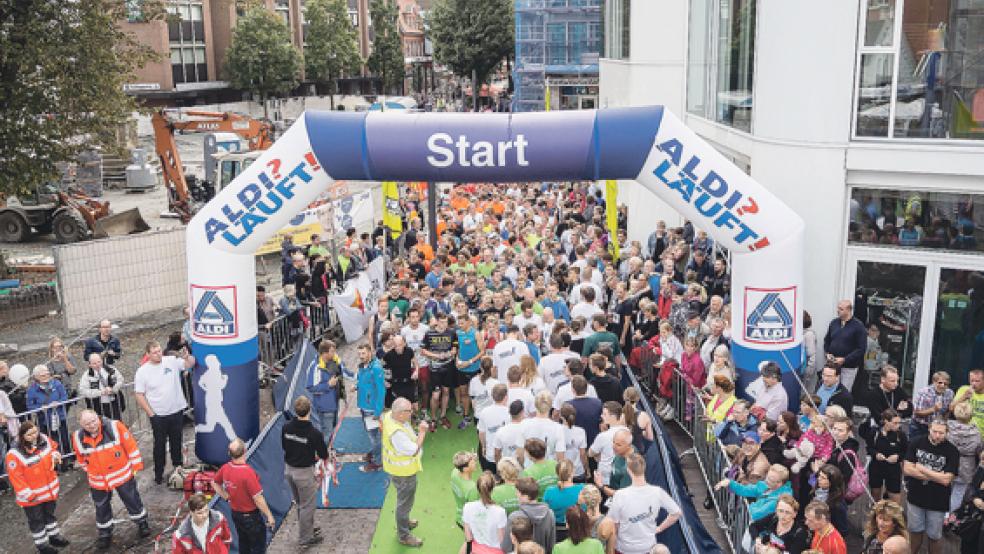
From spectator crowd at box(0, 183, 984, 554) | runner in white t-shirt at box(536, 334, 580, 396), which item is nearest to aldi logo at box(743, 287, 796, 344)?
spectator crowd at box(0, 183, 984, 554)

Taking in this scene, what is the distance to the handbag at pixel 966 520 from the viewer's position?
7.45m

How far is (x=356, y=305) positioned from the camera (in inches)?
604

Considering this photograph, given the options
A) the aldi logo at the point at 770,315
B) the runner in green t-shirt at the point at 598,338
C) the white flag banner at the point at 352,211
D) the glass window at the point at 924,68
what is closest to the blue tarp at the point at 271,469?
the runner in green t-shirt at the point at 598,338

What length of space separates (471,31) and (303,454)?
5421 cm

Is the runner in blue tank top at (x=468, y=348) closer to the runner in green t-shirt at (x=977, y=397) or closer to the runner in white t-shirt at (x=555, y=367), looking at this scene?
the runner in white t-shirt at (x=555, y=367)

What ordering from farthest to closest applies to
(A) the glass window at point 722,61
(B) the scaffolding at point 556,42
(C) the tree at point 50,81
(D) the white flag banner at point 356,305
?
(B) the scaffolding at point 556,42
(C) the tree at point 50,81
(D) the white flag banner at point 356,305
(A) the glass window at point 722,61

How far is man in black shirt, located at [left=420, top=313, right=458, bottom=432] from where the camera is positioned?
451 inches

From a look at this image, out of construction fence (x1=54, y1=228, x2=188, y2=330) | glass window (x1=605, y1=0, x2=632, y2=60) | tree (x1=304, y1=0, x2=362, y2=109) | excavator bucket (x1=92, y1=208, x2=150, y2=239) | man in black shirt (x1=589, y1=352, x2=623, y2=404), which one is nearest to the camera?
man in black shirt (x1=589, y1=352, x2=623, y2=404)

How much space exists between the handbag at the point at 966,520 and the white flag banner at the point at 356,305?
32.2 ft

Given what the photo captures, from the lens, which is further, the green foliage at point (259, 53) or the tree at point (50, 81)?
the green foliage at point (259, 53)

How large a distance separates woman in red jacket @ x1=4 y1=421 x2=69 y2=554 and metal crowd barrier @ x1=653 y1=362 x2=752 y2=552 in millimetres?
6719

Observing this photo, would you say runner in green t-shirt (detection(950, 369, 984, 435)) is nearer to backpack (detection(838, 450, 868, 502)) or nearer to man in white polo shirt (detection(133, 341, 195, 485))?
backpack (detection(838, 450, 868, 502))

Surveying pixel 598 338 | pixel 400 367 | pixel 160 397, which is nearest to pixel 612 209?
pixel 598 338

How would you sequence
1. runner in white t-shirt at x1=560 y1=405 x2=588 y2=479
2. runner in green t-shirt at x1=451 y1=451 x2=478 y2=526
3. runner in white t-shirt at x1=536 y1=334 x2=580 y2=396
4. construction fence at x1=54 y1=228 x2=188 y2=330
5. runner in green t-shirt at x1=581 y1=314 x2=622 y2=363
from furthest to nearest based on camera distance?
construction fence at x1=54 y1=228 x2=188 y2=330, runner in green t-shirt at x1=581 y1=314 x2=622 y2=363, runner in white t-shirt at x1=536 y1=334 x2=580 y2=396, runner in white t-shirt at x1=560 y1=405 x2=588 y2=479, runner in green t-shirt at x1=451 y1=451 x2=478 y2=526
